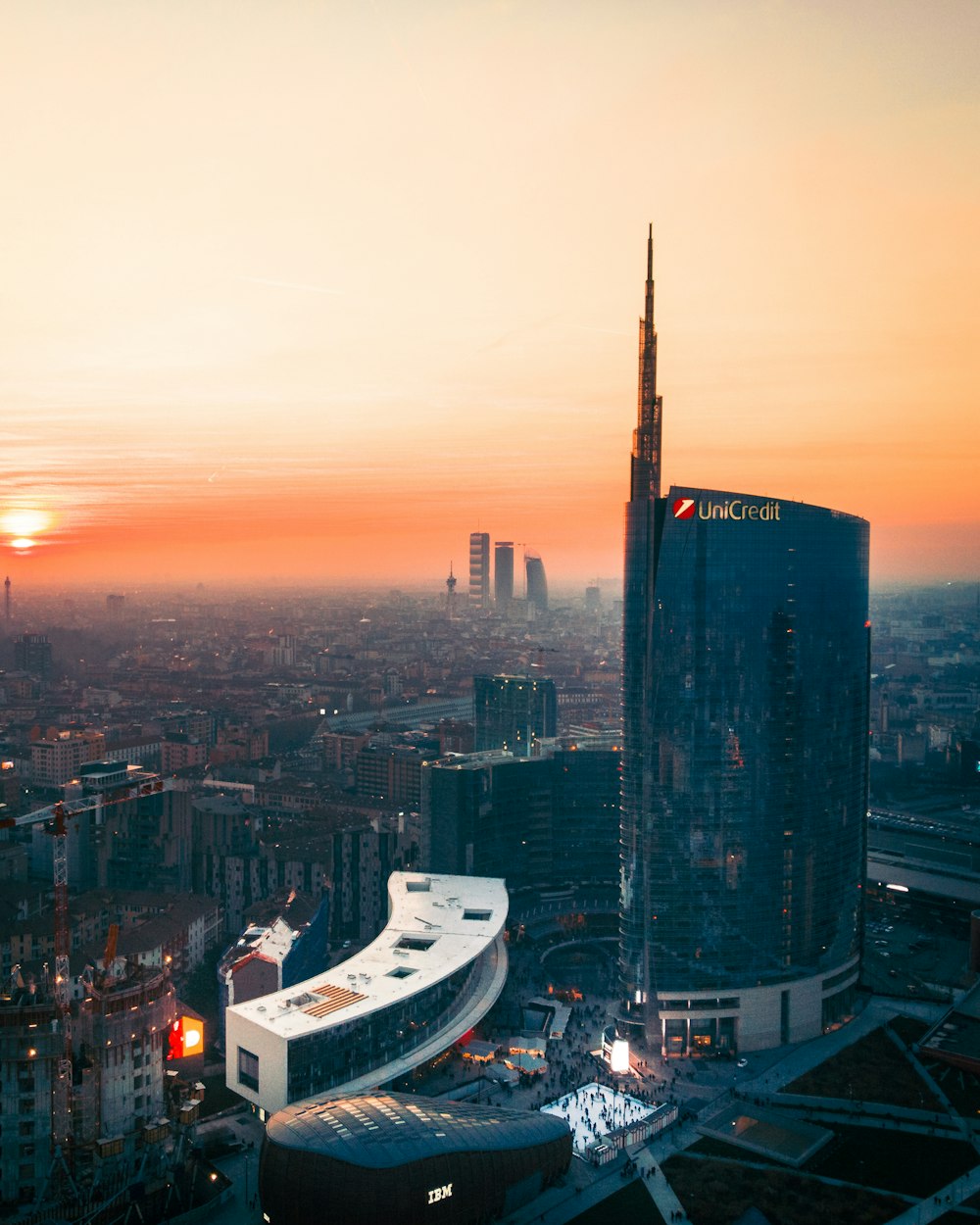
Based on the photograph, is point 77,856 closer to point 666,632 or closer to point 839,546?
point 666,632

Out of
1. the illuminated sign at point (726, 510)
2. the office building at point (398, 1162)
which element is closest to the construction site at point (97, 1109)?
the office building at point (398, 1162)

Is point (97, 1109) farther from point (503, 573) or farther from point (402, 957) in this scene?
point (503, 573)

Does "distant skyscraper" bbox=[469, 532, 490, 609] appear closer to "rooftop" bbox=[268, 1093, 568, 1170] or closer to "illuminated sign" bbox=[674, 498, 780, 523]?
"illuminated sign" bbox=[674, 498, 780, 523]

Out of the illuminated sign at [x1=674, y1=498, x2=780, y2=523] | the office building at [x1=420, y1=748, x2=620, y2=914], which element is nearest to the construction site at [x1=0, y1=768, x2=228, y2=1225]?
the illuminated sign at [x1=674, y1=498, x2=780, y2=523]

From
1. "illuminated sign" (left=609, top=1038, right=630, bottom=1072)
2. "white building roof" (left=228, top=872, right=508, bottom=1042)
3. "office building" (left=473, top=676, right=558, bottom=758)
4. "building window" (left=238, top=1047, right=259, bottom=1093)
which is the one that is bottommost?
"illuminated sign" (left=609, top=1038, right=630, bottom=1072)

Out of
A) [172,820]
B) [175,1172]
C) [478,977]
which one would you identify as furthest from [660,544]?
[172,820]

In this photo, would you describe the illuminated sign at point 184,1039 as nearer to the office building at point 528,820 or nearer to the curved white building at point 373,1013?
the curved white building at point 373,1013

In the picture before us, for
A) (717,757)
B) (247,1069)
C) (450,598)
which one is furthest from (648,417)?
(450,598)
